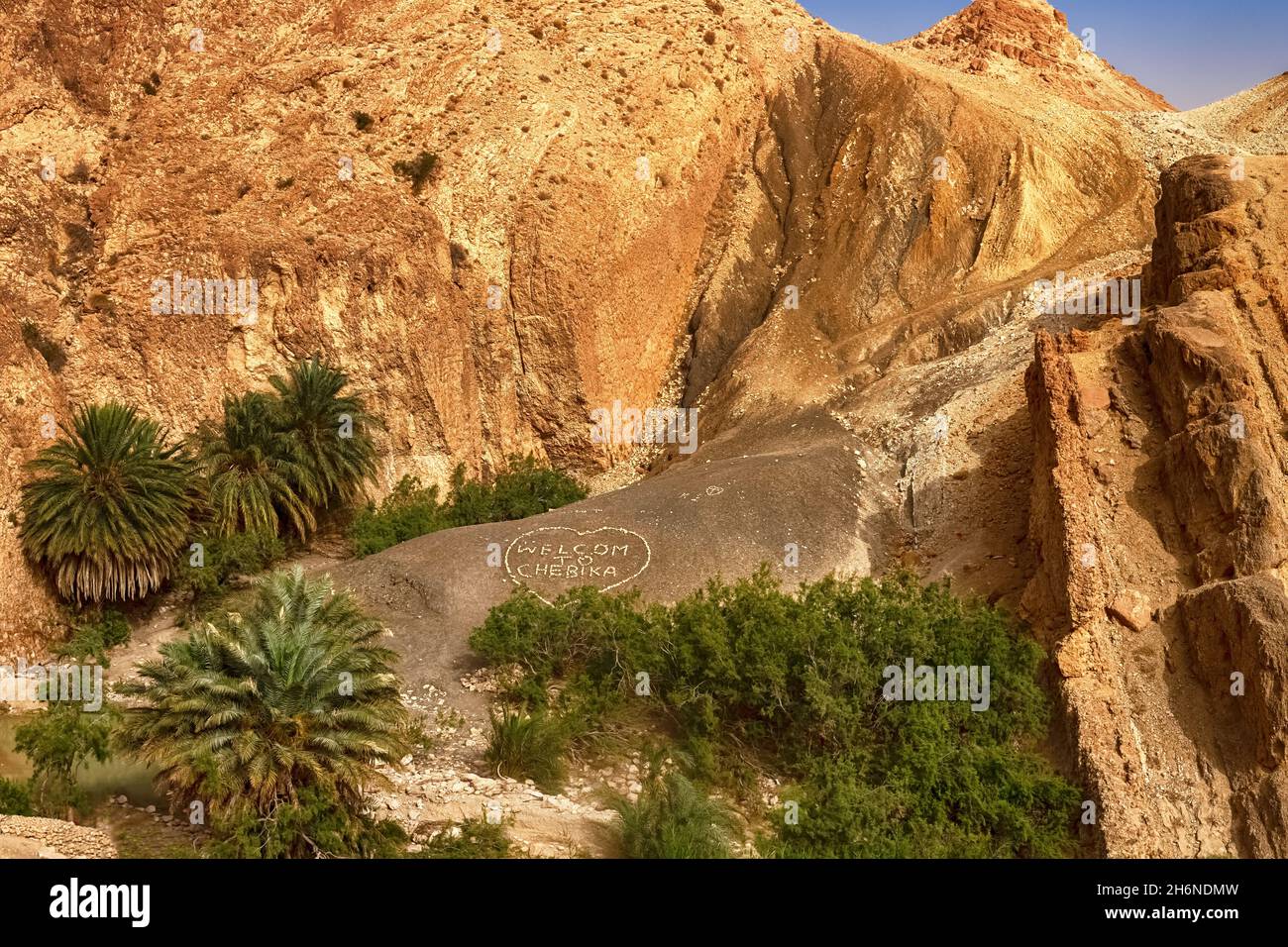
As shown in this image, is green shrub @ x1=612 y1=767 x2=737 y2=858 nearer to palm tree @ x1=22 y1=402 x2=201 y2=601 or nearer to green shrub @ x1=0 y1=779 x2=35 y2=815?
green shrub @ x1=0 y1=779 x2=35 y2=815

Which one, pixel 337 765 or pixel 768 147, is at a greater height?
pixel 768 147

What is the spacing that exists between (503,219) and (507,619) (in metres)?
17.2

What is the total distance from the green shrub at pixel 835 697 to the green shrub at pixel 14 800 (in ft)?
26.2

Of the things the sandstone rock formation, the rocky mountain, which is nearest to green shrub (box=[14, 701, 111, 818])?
the sandstone rock formation

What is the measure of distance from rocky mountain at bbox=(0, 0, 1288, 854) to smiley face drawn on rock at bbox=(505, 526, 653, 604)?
0.12 m

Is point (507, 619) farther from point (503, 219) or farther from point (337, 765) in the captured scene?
point (503, 219)

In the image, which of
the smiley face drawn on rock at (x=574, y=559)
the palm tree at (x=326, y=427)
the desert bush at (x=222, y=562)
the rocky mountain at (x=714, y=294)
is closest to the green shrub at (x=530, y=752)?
the rocky mountain at (x=714, y=294)

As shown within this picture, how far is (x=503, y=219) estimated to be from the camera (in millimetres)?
38938

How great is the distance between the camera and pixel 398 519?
1302 inches

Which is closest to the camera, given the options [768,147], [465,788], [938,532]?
[465,788]

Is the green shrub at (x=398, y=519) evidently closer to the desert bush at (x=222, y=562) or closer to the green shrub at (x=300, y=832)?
the desert bush at (x=222, y=562)

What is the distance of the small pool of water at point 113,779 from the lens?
21641 mm

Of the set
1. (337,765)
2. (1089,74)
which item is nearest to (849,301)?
(1089,74)

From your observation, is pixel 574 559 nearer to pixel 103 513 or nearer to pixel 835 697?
pixel 835 697
